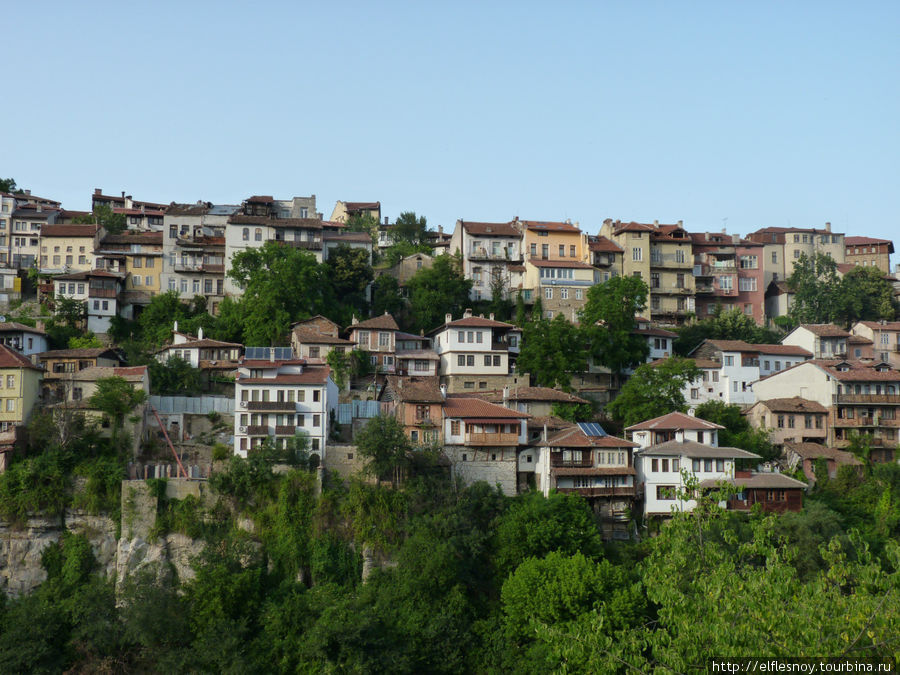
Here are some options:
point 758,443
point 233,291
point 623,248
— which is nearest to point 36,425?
point 233,291

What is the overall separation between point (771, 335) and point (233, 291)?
4241 cm

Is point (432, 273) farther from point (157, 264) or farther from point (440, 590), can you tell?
point (440, 590)

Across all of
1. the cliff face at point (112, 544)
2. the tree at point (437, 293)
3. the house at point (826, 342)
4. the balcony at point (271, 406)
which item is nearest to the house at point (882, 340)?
the house at point (826, 342)

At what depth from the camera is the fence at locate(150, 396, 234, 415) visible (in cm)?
5000

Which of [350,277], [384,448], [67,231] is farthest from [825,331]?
[67,231]

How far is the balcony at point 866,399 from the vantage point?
56.5 m

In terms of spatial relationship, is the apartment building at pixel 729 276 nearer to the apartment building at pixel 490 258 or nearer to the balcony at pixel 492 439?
the apartment building at pixel 490 258

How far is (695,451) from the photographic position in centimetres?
4812

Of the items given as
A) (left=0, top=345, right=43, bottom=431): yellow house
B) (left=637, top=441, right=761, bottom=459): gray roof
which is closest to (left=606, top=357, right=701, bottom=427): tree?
(left=637, top=441, right=761, bottom=459): gray roof

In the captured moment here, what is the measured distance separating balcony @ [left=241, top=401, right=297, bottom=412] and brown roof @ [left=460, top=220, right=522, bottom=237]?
32.8 m

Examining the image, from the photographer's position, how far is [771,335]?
72500 millimetres

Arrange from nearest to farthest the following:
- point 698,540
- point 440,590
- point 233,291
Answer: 1. point 698,540
2. point 440,590
3. point 233,291

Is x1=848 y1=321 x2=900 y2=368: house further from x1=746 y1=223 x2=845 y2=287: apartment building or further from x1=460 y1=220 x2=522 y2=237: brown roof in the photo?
x1=460 y1=220 x2=522 y2=237: brown roof

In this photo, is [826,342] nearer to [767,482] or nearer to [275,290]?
[767,482]
